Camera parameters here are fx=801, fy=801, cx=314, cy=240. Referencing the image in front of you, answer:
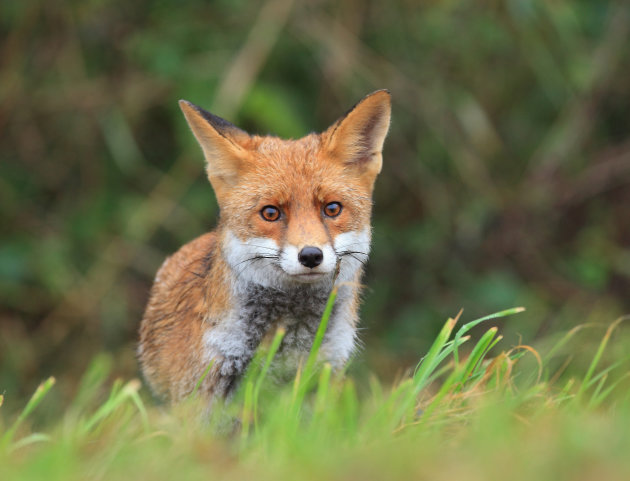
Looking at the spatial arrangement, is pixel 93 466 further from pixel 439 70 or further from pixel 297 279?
pixel 439 70

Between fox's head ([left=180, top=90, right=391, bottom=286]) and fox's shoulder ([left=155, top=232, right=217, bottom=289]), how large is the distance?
0.54 meters

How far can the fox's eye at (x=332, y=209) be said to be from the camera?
14.0 feet

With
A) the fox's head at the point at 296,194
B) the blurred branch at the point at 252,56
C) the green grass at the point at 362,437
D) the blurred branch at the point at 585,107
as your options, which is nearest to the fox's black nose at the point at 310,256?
the fox's head at the point at 296,194

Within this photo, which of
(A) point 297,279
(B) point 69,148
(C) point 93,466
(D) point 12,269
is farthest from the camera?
(B) point 69,148

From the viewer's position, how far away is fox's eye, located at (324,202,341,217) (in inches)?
168

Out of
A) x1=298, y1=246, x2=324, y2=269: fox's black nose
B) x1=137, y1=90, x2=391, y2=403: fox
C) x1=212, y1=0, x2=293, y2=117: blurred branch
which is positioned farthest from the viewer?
x1=212, y1=0, x2=293, y2=117: blurred branch

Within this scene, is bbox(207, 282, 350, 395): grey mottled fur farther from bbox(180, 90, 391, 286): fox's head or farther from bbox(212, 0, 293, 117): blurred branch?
bbox(212, 0, 293, 117): blurred branch

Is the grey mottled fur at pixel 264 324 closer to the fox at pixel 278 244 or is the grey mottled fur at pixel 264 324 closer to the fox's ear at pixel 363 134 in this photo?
the fox at pixel 278 244

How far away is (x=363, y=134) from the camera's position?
4.59 meters

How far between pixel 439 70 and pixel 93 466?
6.82 metres

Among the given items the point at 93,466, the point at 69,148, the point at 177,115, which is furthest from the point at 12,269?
the point at 93,466

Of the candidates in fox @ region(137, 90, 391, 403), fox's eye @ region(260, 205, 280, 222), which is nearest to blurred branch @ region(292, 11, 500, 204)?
fox @ region(137, 90, 391, 403)

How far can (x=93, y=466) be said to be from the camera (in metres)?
2.95

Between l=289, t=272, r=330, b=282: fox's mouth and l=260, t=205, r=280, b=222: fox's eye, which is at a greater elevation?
l=260, t=205, r=280, b=222: fox's eye
